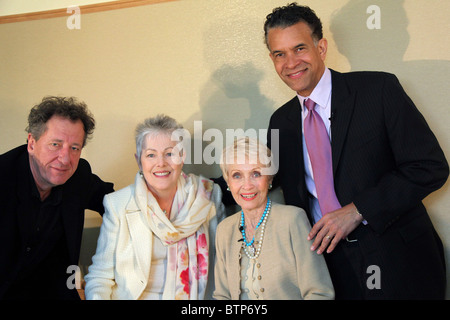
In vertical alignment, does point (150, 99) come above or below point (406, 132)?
above

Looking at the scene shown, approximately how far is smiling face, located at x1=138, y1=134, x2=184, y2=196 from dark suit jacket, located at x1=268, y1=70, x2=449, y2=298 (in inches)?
31.2

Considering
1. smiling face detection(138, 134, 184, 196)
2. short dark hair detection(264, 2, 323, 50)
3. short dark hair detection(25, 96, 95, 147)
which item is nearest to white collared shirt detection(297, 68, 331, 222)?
short dark hair detection(264, 2, 323, 50)

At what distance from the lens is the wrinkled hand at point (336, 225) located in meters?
1.87

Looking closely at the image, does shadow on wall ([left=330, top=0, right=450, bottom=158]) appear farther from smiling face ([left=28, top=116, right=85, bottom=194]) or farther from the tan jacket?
smiling face ([left=28, top=116, right=85, bottom=194])

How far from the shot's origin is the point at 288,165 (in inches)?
87.4

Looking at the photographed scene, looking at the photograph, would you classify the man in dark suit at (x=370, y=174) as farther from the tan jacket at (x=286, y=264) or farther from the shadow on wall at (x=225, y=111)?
the shadow on wall at (x=225, y=111)

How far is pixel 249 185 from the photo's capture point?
6.37ft

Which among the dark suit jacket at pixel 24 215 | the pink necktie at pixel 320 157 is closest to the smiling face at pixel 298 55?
the pink necktie at pixel 320 157

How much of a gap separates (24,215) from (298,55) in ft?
5.27

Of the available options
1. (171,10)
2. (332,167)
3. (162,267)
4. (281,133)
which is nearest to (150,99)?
(171,10)

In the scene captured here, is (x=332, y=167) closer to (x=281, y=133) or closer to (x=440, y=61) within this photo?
(x=281, y=133)

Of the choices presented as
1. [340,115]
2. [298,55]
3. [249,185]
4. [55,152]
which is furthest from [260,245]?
[55,152]
